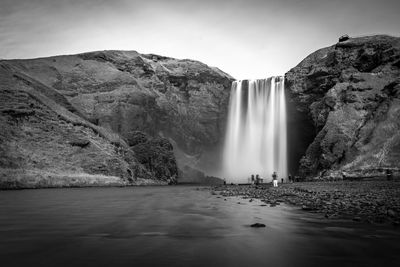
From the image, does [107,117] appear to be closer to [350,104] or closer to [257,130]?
[257,130]

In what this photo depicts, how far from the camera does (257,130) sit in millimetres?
84188

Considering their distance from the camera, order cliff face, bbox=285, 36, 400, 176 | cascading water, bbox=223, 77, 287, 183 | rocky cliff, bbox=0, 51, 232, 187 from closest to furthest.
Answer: rocky cliff, bbox=0, 51, 232, 187
cliff face, bbox=285, 36, 400, 176
cascading water, bbox=223, 77, 287, 183

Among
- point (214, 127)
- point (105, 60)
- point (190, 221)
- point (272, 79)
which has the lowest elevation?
point (190, 221)

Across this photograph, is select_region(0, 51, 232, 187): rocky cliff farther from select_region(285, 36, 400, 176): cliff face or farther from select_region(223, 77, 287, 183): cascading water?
select_region(285, 36, 400, 176): cliff face

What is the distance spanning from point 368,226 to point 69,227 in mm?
9424

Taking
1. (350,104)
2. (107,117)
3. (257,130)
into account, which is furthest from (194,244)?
(107,117)

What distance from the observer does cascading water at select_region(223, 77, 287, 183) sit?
80.5 m

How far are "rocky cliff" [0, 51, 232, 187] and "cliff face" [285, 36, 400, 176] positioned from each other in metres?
32.3

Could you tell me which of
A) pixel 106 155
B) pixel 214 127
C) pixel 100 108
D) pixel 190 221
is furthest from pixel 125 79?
pixel 190 221

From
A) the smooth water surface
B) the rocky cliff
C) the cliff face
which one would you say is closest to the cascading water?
the cliff face

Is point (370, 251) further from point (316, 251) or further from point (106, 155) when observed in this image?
point (106, 155)

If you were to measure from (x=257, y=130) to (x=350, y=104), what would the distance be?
2547 cm

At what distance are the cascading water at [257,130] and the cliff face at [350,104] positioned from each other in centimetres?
459

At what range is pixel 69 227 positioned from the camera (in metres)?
9.69
